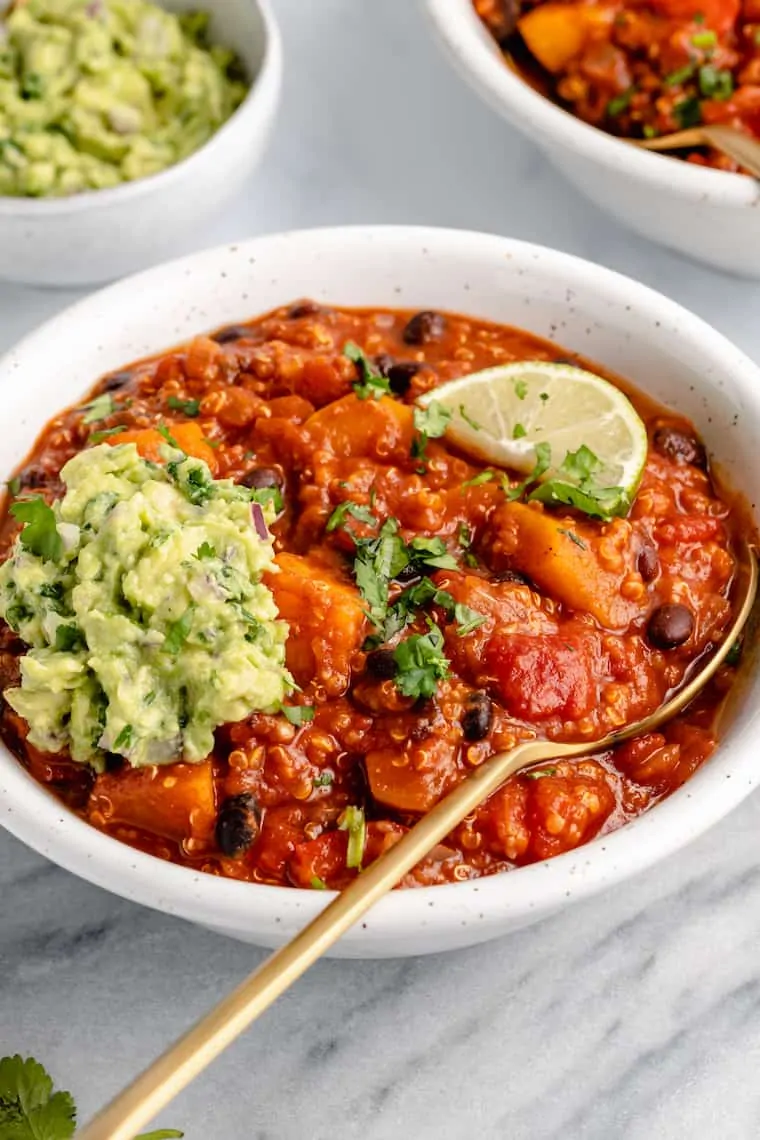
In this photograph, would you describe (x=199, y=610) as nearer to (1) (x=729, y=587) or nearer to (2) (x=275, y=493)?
(2) (x=275, y=493)

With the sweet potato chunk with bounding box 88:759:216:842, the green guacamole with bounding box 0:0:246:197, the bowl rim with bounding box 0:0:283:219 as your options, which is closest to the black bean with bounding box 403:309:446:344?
the bowl rim with bounding box 0:0:283:219

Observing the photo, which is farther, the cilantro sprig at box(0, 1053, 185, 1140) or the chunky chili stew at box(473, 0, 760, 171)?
the chunky chili stew at box(473, 0, 760, 171)

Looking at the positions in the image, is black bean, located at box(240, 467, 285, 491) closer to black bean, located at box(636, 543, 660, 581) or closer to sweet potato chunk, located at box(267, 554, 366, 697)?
sweet potato chunk, located at box(267, 554, 366, 697)

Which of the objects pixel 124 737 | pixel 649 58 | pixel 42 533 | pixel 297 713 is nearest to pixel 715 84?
pixel 649 58

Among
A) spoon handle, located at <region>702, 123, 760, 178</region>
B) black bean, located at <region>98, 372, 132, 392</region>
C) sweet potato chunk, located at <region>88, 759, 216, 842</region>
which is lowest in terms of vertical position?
sweet potato chunk, located at <region>88, 759, 216, 842</region>

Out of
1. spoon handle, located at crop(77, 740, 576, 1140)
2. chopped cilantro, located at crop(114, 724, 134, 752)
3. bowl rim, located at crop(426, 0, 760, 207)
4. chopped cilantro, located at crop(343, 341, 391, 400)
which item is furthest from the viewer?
bowl rim, located at crop(426, 0, 760, 207)

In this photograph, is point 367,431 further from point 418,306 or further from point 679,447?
point 679,447
